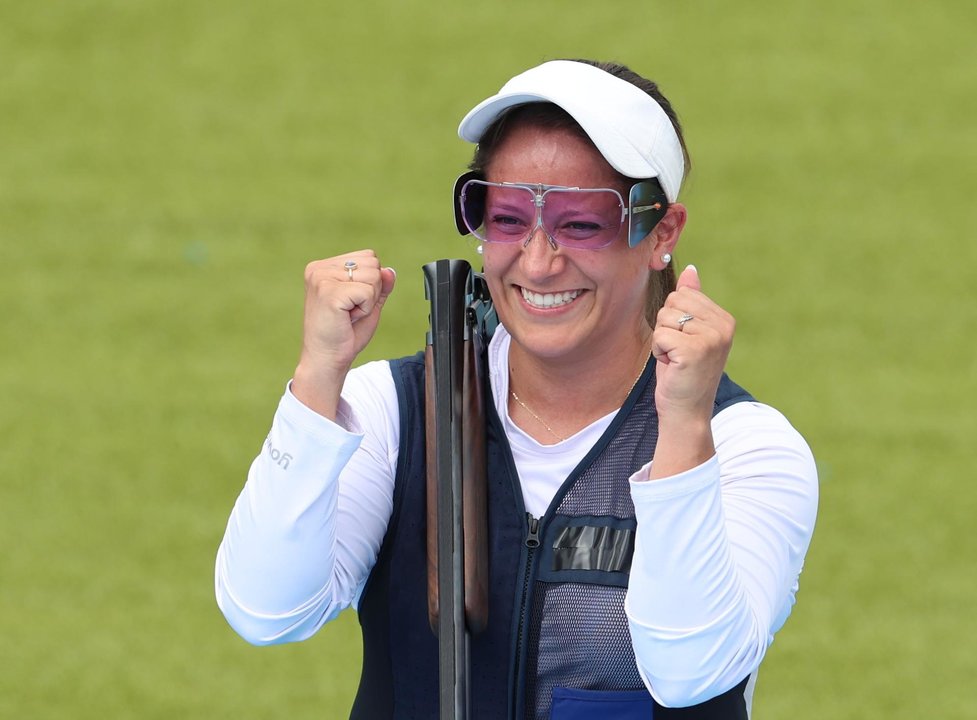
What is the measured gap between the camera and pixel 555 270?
304 centimetres

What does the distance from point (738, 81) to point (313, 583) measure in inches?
302

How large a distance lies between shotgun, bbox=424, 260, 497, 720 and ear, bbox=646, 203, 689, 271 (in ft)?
1.05

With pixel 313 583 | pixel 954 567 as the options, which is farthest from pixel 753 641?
pixel 954 567

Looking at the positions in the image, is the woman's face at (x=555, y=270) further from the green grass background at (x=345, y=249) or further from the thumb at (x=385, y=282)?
the green grass background at (x=345, y=249)

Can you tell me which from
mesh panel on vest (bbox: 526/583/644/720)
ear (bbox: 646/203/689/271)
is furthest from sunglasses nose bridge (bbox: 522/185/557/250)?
mesh panel on vest (bbox: 526/583/644/720)

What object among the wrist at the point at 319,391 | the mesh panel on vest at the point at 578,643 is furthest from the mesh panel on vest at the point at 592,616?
the wrist at the point at 319,391

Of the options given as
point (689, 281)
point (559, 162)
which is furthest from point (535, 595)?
point (559, 162)

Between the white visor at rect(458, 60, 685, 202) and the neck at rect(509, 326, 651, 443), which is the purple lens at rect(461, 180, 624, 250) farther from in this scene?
the neck at rect(509, 326, 651, 443)

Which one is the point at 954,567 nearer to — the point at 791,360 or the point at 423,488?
the point at 791,360

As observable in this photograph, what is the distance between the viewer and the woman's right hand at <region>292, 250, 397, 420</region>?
290 cm

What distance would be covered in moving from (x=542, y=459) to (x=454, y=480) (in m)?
0.23

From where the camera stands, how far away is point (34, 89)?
33.8 ft

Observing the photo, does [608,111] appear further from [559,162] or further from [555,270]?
[555,270]

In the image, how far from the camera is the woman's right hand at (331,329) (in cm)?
290
